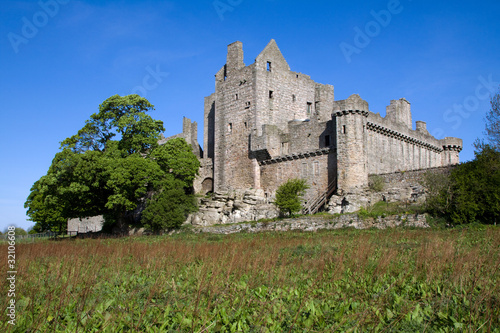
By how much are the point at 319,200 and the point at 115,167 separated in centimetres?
1504

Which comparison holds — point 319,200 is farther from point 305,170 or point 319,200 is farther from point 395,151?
point 395,151

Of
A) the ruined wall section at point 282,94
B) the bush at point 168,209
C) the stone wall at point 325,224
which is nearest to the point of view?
the stone wall at point 325,224

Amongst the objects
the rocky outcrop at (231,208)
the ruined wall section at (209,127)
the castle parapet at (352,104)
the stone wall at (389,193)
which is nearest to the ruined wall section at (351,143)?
the castle parapet at (352,104)

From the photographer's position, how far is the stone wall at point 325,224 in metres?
24.7

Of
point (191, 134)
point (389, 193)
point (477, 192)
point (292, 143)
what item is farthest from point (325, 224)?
point (191, 134)

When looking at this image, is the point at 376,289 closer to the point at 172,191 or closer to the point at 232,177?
the point at 172,191

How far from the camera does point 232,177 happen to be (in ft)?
Result: 129

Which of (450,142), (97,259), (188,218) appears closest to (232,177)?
(188,218)

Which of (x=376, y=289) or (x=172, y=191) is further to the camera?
(x=172, y=191)

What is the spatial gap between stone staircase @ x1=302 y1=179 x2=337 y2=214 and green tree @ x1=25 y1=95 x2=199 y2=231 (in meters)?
10.3

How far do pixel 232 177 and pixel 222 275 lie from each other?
30.1 meters

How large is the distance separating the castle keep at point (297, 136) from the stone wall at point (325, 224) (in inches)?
163

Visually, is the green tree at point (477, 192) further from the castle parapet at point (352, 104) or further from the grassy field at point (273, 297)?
the grassy field at point (273, 297)

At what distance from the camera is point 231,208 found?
35875mm
